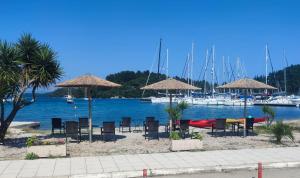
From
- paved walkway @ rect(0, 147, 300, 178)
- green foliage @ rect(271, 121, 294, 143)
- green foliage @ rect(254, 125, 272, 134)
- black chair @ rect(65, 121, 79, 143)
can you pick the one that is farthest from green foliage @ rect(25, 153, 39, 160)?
green foliage @ rect(254, 125, 272, 134)

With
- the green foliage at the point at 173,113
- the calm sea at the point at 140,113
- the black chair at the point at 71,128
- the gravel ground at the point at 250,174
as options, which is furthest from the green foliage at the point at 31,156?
the calm sea at the point at 140,113

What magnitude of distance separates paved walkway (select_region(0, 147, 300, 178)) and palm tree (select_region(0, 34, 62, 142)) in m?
4.92

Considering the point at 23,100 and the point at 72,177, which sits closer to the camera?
the point at 72,177

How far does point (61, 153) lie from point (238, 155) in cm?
592

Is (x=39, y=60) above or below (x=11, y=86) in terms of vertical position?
above

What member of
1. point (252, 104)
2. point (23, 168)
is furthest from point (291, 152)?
point (252, 104)

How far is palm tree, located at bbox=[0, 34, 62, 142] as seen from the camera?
17.2m

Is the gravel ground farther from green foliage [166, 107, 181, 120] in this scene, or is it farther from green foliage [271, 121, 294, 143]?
green foliage [166, 107, 181, 120]

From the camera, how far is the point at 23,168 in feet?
40.4

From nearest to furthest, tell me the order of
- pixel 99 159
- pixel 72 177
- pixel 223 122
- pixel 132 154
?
pixel 72 177
pixel 99 159
pixel 132 154
pixel 223 122

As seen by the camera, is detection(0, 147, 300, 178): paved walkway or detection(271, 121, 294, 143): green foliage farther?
detection(271, 121, 294, 143): green foliage

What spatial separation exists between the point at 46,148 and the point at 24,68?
17.3 ft

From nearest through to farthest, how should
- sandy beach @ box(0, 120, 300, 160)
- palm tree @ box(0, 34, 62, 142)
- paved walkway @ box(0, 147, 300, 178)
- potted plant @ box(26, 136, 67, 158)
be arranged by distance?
1. paved walkway @ box(0, 147, 300, 178)
2. potted plant @ box(26, 136, 67, 158)
3. sandy beach @ box(0, 120, 300, 160)
4. palm tree @ box(0, 34, 62, 142)

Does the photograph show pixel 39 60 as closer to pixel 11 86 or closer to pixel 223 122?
pixel 11 86
